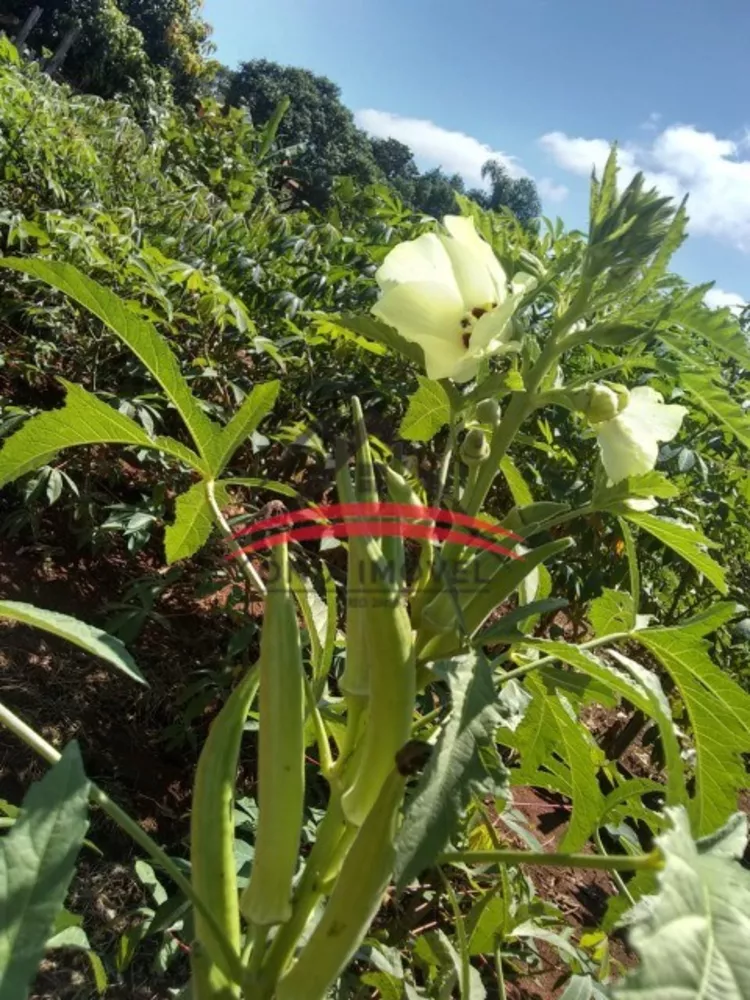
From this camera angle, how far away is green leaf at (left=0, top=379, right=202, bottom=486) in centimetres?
70

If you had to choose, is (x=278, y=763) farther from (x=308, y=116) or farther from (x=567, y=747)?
(x=308, y=116)

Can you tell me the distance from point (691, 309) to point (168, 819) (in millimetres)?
1699

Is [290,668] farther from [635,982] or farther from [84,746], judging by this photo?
[84,746]

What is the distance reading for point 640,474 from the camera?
2.20ft

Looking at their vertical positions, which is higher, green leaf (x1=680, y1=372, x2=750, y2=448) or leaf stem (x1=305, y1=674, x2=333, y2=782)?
green leaf (x1=680, y1=372, x2=750, y2=448)

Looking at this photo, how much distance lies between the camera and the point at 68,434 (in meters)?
0.73

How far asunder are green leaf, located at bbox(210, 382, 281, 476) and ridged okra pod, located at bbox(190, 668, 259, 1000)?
8.1 inches

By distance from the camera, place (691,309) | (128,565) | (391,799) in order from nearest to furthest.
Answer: (391,799)
(691,309)
(128,565)

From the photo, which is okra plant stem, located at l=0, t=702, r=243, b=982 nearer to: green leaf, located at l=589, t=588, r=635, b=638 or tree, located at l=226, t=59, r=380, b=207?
green leaf, located at l=589, t=588, r=635, b=638

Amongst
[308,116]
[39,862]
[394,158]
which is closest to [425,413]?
[39,862]

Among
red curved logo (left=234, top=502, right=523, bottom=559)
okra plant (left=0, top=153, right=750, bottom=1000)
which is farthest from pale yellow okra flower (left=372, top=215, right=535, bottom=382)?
red curved logo (left=234, top=502, right=523, bottom=559)

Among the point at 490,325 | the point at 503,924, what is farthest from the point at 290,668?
the point at 503,924

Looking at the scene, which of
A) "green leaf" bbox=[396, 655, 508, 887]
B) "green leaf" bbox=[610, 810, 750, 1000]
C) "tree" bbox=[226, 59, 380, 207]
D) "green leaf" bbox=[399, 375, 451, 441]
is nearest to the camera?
"green leaf" bbox=[610, 810, 750, 1000]

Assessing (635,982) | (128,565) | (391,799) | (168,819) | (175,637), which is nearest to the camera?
(635,982)
